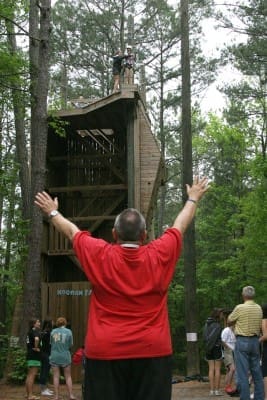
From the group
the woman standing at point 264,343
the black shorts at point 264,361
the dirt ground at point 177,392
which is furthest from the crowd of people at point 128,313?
the dirt ground at point 177,392

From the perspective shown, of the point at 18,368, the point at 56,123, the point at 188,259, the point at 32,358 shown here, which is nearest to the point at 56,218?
the point at 32,358

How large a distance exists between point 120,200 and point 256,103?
16.3 meters

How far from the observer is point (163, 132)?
33469 mm

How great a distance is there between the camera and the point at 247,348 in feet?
29.1

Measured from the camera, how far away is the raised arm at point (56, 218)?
11.5 feet

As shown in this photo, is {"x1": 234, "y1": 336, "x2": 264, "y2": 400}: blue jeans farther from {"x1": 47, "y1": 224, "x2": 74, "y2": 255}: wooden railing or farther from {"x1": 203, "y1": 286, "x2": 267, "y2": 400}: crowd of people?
{"x1": 47, "y1": 224, "x2": 74, "y2": 255}: wooden railing

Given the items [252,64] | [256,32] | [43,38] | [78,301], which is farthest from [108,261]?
[252,64]

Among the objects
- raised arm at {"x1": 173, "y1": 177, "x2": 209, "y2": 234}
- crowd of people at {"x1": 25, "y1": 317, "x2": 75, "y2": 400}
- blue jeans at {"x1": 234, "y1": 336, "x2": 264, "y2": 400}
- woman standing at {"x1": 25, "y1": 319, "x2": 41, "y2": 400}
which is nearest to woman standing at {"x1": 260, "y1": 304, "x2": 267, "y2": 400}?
blue jeans at {"x1": 234, "y1": 336, "x2": 264, "y2": 400}

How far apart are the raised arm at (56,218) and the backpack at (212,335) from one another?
983 cm

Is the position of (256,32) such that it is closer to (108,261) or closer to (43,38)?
(43,38)

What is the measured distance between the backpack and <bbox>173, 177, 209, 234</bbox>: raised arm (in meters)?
9.40

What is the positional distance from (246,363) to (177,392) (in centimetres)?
538

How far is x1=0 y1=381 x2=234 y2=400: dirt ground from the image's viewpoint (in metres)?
12.6

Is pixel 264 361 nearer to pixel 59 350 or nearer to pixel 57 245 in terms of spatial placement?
pixel 59 350
